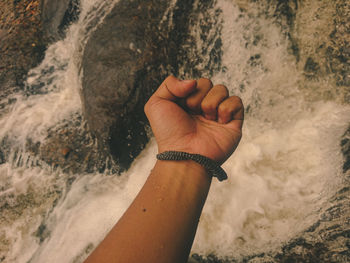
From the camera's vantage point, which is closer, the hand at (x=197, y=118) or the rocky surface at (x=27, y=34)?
the hand at (x=197, y=118)

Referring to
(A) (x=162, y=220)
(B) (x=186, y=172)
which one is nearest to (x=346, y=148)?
(B) (x=186, y=172)

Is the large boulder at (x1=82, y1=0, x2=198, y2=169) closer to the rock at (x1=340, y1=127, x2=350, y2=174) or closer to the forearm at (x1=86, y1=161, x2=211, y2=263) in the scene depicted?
the forearm at (x1=86, y1=161, x2=211, y2=263)

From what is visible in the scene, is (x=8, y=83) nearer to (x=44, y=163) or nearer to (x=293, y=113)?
(x=44, y=163)

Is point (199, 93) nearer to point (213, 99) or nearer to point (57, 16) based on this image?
point (213, 99)

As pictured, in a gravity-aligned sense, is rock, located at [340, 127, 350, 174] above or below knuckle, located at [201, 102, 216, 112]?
below

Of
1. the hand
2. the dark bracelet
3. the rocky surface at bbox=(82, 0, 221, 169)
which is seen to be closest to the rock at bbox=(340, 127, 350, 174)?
the hand

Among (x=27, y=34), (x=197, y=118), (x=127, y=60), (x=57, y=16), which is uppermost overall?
(x=57, y=16)

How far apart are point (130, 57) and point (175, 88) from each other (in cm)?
169

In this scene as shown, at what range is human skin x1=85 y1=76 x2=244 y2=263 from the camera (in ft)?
4.49

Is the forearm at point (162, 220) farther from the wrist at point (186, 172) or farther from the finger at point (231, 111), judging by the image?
the finger at point (231, 111)

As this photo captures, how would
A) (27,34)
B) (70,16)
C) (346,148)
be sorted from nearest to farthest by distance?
(346,148), (70,16), (27,34)

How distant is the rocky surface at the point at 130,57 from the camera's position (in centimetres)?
A: 319

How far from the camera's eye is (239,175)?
3.19 metres

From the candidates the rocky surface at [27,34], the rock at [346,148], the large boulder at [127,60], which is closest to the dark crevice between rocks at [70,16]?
the rocky surface at [27,34]
